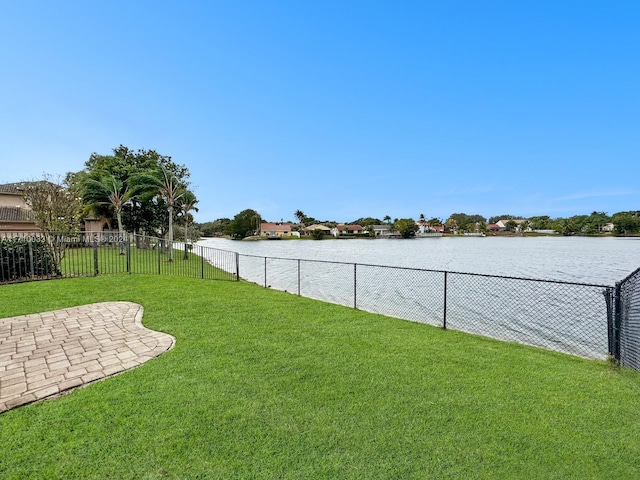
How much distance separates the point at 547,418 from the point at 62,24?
46.2 feet

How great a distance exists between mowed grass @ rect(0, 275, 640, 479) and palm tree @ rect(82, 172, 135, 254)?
79.6 ft

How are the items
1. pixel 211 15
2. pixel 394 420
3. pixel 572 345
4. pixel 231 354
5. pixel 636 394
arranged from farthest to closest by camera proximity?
pixel 211 15 → pixel 572 345 → pixel 231 354 → pixel 636 394 → pixel 394 420

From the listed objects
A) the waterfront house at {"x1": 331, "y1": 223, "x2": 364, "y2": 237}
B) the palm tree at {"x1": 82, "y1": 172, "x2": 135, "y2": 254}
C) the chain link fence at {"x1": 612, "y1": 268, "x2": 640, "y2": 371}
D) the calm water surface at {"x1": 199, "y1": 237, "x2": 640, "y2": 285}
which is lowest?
the calm water surface at {"x1": 199, "y1": 237, "x2": 640, "y2": 285}

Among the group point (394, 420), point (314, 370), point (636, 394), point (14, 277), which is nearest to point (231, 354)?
point (314, 370)

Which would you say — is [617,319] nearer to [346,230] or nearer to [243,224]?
[243,224]

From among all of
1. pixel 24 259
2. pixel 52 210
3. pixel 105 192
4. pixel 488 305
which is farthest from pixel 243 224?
pixel 488 305

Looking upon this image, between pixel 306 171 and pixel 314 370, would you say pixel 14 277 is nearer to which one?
pixel 314 370

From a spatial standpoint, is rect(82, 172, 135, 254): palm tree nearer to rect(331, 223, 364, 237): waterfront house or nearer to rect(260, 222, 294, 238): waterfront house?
rect(260, 222, 294, 238): waterfront house

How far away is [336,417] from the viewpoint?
2.71m

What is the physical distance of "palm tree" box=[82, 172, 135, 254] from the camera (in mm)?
24109

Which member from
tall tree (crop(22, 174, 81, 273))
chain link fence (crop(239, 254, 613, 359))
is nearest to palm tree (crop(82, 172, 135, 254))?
tall tree (crop(22, 174, 81, 273))

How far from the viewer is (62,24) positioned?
30.1 feet

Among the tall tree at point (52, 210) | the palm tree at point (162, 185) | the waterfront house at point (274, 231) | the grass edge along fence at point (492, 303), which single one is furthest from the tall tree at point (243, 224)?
the tall tree at point (52, 210)

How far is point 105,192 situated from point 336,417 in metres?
30.9
